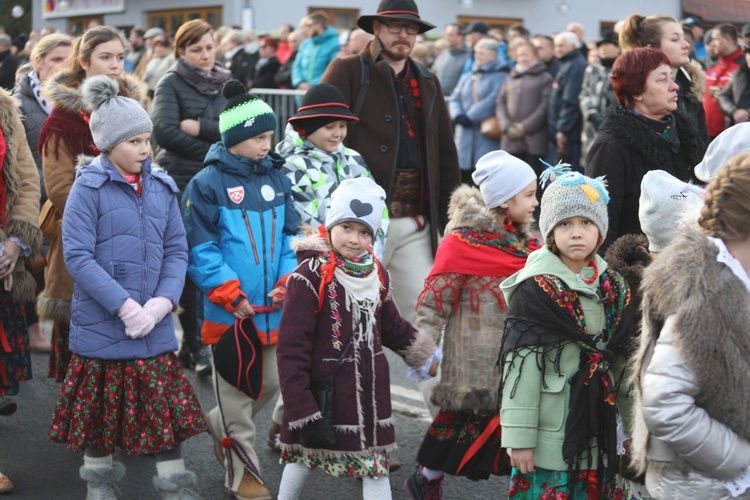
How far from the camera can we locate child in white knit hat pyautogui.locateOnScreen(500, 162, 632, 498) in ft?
12.7

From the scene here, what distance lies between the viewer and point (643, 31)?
596cm

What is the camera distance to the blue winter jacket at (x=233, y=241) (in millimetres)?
5039

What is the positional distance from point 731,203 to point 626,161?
85.5 inches

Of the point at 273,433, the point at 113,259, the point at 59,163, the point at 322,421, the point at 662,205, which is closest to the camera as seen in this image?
the point at 662,205

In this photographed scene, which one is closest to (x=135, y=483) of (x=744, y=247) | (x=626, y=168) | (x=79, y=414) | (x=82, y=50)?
(x=79, y=414)

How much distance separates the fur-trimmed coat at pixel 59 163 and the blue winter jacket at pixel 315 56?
891cm

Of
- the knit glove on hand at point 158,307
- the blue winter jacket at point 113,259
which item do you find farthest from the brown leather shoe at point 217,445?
the knit glove on hand at point 158,307

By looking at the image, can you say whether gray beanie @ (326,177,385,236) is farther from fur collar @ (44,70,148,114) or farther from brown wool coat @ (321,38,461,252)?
fur collar @ (44,70,148,114)

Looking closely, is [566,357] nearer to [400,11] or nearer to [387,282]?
[387,282]

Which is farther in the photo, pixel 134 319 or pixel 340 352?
pixel 134 319

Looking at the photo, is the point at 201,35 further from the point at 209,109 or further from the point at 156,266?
the point at 156,266

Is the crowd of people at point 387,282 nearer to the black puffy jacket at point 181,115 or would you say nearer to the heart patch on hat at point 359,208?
the heart patch on hat at point 359,208

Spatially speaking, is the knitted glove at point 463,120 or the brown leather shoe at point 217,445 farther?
the knitted glove at point 463,120

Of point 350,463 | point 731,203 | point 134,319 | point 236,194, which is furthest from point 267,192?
point 731,203
